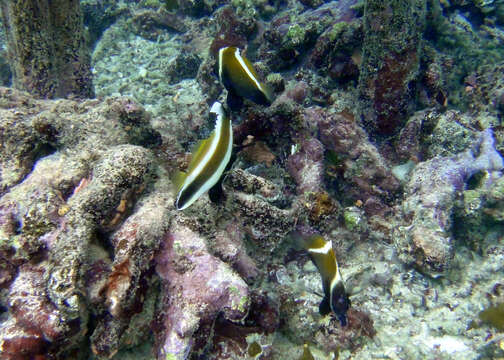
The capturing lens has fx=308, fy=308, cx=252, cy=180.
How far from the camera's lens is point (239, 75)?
3.04 meters

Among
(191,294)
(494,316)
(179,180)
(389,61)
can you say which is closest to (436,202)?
(494,316)

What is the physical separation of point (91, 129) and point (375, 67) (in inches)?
144

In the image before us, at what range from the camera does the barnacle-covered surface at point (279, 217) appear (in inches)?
87.5

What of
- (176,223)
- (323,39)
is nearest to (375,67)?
(323,39)

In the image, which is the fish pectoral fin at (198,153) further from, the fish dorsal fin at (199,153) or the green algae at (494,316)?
the green algae at (494,316)

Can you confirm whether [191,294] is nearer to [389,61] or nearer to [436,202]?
[436,202]

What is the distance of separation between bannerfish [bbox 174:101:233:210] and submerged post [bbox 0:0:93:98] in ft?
13.5

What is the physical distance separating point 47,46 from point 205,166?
425 centimetres

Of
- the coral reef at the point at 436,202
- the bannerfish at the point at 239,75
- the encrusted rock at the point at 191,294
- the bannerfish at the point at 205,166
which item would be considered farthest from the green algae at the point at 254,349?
the bannerfish at the point at 239,75

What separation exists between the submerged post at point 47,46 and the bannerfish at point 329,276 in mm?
4592

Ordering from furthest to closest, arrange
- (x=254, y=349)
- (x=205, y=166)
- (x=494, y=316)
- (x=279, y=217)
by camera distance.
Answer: (x=494, y=316) < (x=279, y=217) < (x=254, y=349) < (x=205, y=166)

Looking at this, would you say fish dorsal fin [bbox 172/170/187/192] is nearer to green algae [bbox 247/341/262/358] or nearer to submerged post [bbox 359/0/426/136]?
green algae [bbox 247/341/262/358]

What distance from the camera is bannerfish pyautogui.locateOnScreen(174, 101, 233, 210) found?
1838mm

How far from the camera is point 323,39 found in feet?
17.0
